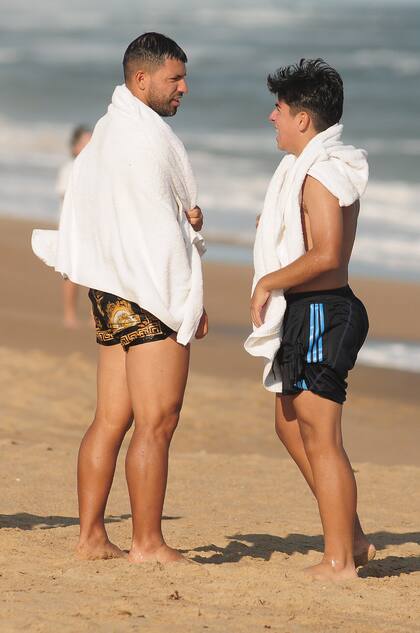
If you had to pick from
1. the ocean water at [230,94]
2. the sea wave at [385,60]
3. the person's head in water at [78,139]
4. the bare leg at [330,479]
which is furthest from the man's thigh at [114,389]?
the sea wave at [385,60]

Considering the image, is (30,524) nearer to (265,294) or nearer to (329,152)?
(265,294)

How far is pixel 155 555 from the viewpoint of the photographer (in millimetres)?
4918

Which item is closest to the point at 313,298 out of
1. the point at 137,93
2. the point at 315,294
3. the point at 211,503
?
the point at 315,294

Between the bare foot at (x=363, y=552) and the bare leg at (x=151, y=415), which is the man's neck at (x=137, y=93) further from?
the bare foot at (x=363, y=552)

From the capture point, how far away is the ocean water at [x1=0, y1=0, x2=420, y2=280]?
19.3 metres

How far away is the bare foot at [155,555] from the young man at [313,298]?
0.54 m

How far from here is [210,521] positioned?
20.5ft

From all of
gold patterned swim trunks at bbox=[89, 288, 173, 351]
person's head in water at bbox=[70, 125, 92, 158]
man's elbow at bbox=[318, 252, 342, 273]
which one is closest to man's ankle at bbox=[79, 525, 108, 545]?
gold patterned swim trunks at bbox=[89, 288, 173, 351]

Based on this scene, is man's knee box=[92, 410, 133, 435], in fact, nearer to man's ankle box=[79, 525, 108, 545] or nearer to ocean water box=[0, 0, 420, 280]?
man's ankle box=[79, 525, 108, 545]

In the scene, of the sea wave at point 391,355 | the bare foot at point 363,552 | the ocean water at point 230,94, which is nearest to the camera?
the bare foot at point 363,552

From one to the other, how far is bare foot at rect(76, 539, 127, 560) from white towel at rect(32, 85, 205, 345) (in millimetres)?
919

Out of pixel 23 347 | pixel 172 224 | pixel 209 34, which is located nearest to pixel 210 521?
pixel 172 224

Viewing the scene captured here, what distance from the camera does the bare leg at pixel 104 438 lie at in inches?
196

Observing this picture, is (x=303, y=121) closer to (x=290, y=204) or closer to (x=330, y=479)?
(x=290, y=204)
